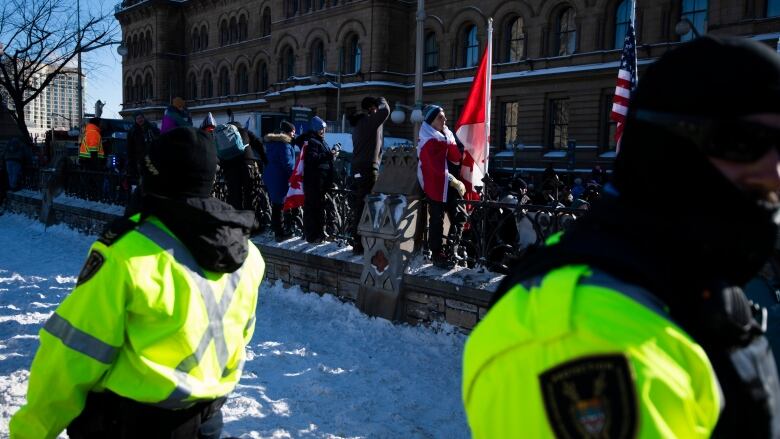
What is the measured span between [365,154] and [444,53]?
32318 millimetres

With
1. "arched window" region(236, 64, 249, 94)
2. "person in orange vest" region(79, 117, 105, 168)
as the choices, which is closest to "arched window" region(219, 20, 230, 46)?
"arched window" region(236, 64, 249, 94)

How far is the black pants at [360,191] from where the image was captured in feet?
25.6

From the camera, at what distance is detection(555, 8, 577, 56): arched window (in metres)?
32.8

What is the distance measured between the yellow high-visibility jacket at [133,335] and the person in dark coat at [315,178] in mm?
5993

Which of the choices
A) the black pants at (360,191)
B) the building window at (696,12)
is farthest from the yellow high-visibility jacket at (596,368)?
the building window at (696,12)

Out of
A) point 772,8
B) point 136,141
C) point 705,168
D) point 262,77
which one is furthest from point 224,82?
point 705,168

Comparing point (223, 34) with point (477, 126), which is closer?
point (477, 126)

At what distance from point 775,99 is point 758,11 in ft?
98.2

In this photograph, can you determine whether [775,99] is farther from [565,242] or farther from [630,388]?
[630,388]

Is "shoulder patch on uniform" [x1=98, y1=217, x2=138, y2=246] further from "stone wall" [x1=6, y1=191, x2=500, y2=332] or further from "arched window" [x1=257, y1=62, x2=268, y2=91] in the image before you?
"arched window" [x1=257, y1=62, x2=268, y2=91]

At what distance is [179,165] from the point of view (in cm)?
231

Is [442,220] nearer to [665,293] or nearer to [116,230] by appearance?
[116,230]

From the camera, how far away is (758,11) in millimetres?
25906

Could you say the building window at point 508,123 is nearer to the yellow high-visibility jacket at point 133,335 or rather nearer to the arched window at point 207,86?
the arched window at point 207,86
